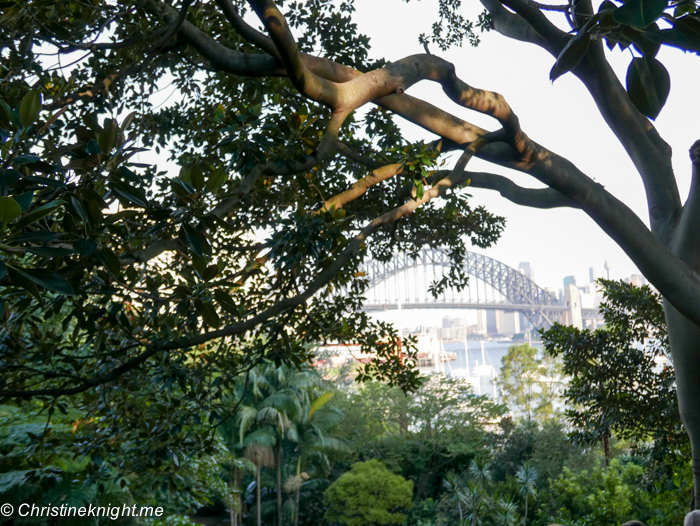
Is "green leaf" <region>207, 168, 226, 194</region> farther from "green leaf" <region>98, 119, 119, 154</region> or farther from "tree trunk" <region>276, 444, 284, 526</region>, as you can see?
"tree trunk" <region>276, 444, 284, 526</region>

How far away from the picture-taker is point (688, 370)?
269 cm

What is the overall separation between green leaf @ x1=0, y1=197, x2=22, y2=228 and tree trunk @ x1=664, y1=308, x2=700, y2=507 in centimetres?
297

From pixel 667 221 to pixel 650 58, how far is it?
88.5 inches

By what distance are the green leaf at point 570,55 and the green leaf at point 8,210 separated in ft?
2.59

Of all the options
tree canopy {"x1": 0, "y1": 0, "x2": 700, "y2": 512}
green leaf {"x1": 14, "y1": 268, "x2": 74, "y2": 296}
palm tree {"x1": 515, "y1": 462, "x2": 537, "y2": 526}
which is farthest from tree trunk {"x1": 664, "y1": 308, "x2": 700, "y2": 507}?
palm tree {"x1": 515, "y1": 462, "x2": 537, "y2": 526}

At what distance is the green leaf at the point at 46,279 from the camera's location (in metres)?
0.77

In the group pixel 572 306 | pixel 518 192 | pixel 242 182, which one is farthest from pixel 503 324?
pixel 242 182

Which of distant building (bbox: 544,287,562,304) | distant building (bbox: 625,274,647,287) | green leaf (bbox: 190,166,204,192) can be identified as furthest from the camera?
distant building (bbox: 544,287,562,304)

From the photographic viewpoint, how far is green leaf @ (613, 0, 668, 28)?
646 millimetres

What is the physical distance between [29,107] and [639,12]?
905mm

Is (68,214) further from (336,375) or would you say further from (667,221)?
(336,375)

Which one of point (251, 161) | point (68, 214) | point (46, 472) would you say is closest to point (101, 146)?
point (68, 214)

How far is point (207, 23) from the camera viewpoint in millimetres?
2818

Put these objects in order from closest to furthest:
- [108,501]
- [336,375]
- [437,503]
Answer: [108,501], [437,503], [336,375]
